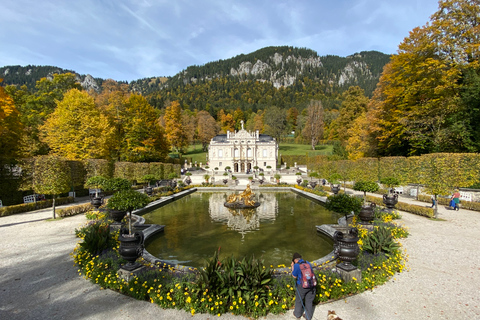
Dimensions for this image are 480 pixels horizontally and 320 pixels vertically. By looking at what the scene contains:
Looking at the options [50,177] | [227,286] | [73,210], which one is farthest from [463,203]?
[50,177]

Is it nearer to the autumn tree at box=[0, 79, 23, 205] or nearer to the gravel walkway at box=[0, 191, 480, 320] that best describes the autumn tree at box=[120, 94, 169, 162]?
the autumn tree at box=[0, 79, 23, 205]

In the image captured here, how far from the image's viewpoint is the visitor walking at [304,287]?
4.33 meters

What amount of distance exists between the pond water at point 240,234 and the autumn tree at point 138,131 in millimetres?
21139

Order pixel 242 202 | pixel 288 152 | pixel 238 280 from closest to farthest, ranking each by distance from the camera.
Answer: pixel 238 280 < pixel 242 202 < pixel 288 152

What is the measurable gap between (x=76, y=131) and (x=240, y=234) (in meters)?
24.1

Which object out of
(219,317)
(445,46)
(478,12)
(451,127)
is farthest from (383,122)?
(219,317)

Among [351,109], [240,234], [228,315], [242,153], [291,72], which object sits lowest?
[240,234]

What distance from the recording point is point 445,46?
2072 centimetres

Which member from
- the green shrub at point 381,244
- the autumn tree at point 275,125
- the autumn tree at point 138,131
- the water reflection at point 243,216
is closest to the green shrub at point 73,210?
the water reflection at point 243,216

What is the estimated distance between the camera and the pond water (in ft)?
26.8

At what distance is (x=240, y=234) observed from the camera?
409 inches

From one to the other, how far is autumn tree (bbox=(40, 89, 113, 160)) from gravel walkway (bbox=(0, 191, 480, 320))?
17948mm

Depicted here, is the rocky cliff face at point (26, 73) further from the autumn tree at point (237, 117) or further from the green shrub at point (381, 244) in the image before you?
the green shrub at point (381, 244)

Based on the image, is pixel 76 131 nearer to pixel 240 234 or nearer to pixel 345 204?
pixel 240 234
